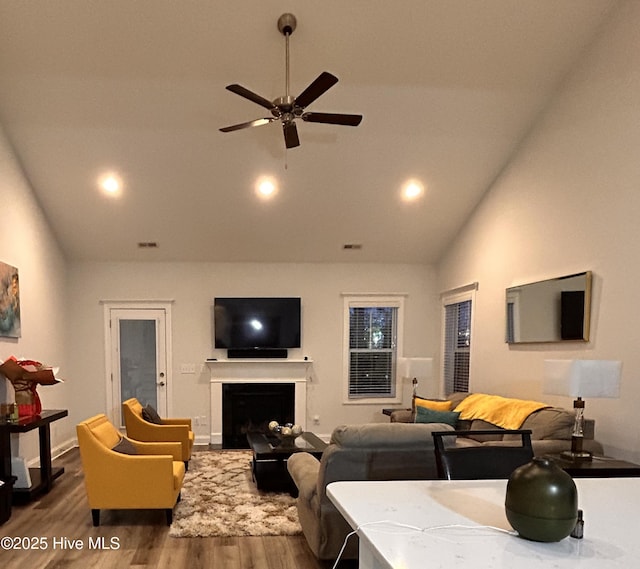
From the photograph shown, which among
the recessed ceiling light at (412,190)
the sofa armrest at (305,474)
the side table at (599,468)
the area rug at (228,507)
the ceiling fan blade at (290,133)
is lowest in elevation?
the area rug at (228,507)

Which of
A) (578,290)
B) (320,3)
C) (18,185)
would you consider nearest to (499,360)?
(578,290)

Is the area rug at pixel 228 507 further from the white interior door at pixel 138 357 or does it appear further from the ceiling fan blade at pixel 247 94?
the ceiling fan blade at pixel 247 94

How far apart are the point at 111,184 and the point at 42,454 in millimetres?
3039

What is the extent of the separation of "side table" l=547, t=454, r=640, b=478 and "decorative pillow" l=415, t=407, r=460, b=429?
207 centimetres

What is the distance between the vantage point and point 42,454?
15.8 ft

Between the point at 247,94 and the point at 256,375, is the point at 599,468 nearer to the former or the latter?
the point at 247,94

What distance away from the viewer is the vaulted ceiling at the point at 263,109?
4145 mm

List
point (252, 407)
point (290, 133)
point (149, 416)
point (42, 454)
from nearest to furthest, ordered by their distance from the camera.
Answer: point (290, 133) → point (42, 454) → point (149, 416) → point (252, 407)

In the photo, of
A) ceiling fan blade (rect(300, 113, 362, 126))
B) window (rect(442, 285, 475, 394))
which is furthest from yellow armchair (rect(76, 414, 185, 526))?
window (rect(442, 285, 475, 394))

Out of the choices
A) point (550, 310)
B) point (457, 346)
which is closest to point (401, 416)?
point (457, 346)

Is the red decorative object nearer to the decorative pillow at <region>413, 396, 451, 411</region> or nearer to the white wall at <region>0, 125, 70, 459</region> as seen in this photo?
the white wall at <region>0, 125, 70, 459</region>

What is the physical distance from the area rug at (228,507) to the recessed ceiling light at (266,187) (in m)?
3.30

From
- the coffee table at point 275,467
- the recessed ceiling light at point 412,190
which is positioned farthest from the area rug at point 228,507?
the recessed ceiling light at point 412,190

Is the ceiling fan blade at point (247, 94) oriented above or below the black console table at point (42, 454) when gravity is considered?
above
